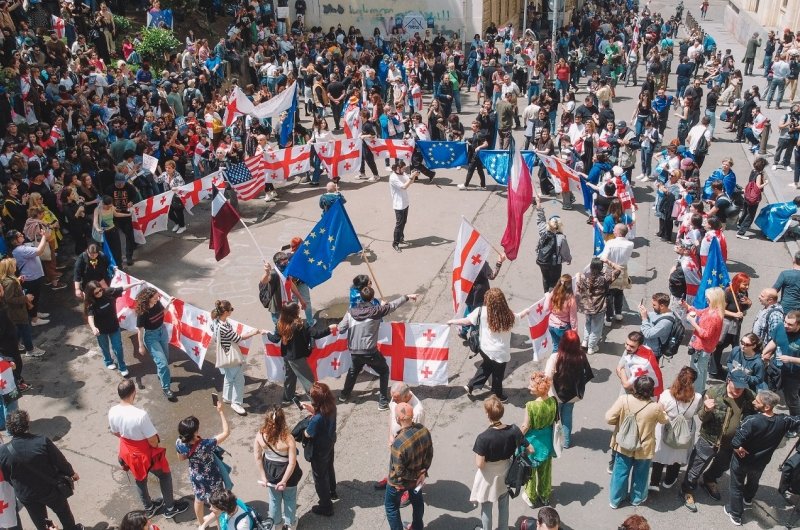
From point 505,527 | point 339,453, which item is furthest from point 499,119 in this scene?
point 505,527

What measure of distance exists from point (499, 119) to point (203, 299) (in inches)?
356

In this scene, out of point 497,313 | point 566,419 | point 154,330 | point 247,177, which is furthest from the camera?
point 247,177

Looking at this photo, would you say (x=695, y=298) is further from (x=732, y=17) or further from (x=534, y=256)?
(x=732, y=17)

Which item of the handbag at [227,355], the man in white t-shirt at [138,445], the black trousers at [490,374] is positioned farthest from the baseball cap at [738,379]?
the man in white t-shirt at [138,445]

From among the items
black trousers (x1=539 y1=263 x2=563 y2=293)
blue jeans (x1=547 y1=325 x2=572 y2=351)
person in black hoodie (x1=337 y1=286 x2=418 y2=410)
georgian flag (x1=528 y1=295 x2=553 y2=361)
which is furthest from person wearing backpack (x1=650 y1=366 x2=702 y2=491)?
black trousers (x1=539 y1=263 x2=563 y2=293)

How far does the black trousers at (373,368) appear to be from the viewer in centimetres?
897

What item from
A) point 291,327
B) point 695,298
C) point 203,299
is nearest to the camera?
point 291,327

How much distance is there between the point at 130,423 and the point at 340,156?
1053 centimetres

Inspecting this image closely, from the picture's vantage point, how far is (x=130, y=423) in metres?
7.23

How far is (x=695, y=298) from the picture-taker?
10.7m

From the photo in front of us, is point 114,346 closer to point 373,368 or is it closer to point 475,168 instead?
point 373,368

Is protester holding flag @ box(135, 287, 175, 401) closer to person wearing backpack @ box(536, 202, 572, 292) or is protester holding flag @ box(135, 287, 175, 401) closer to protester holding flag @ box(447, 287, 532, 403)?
protester holding flag @ box(447, 287, 532, 403)

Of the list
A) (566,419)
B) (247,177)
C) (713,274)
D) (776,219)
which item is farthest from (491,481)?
(247,177)

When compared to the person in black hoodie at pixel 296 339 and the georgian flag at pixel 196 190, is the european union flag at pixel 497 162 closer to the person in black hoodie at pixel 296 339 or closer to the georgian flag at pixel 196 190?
the georgian flag at pixel 196 190
